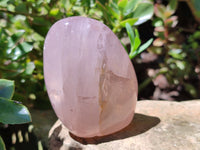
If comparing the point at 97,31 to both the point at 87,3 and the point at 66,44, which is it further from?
the point at 87,3

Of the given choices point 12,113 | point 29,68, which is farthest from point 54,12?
point 12,113

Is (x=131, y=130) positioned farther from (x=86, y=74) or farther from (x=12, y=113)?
(x=12, y=113)

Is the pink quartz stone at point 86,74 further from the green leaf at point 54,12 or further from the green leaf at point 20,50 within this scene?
the green leaf at point 54,12

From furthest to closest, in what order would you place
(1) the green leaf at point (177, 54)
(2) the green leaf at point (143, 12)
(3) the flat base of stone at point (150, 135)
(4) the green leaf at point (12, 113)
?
1. (1) the green leaf at point (177, 54)
2. (2) the green leaf at point (143, 12)
3. (3) the flat base of stone at point (150, 135)
4. (4) the green leaf at point (12, 113)

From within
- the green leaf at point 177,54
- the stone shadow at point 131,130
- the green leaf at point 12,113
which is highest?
the green leaf at point 12,113

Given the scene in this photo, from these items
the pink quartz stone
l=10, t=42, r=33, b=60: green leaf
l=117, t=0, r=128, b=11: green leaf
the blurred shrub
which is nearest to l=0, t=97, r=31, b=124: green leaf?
the pink quartz stone

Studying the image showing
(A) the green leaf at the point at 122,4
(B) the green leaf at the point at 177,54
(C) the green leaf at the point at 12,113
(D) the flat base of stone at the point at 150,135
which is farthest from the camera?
(B) the green leaf at the point at 177,54

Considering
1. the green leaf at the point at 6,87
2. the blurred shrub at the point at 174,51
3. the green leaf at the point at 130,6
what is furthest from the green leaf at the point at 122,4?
the green leaf at the point at 6,87

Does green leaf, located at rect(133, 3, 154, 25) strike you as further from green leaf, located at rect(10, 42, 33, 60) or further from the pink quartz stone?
green leaf, located at rect(10, 42, 33, 60)
